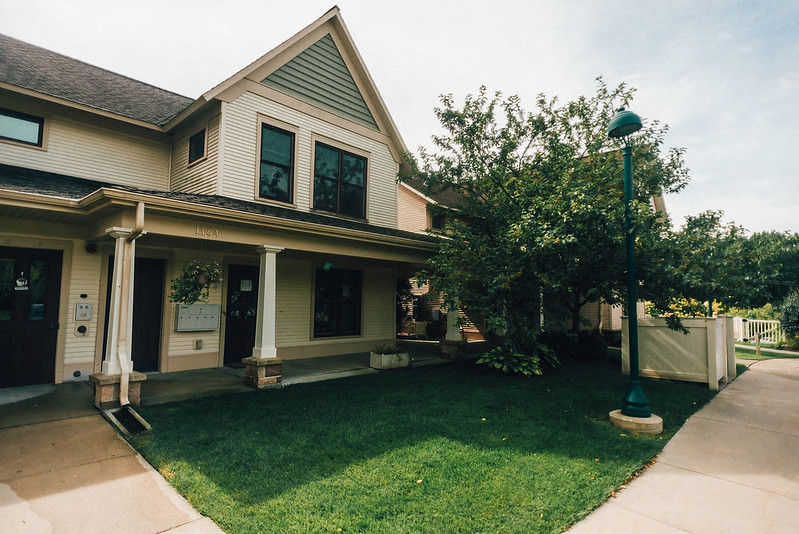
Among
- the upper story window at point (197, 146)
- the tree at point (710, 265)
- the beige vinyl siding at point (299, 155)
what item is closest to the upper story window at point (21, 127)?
the upper story window at point (197, 146)

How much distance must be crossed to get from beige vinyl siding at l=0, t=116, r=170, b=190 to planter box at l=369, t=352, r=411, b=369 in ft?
21.4

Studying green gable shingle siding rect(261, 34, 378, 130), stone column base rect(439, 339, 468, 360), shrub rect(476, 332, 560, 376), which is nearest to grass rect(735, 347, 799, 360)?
shrub rect(476, 332, 560, 376)

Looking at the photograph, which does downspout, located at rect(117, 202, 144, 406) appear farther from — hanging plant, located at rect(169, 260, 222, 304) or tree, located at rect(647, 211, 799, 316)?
tree, located at rect(647, 211, 799, 316)

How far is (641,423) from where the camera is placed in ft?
18.1

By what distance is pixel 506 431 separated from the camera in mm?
5484

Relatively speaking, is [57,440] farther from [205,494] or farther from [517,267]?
[517,267]

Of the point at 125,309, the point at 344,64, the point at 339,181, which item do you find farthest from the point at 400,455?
the point at 344,64

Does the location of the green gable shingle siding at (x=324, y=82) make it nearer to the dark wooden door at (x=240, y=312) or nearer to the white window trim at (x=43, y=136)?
the white window trim at (x=43, y=136)

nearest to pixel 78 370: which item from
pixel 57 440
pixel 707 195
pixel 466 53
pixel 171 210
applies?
pixel 57 440

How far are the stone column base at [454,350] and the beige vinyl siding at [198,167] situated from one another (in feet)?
22.9

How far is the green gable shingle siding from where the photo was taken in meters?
10.3

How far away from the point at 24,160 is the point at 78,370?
4136 millimetres

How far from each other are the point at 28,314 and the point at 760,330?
24.4 m

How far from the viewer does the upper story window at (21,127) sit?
26.3ft
